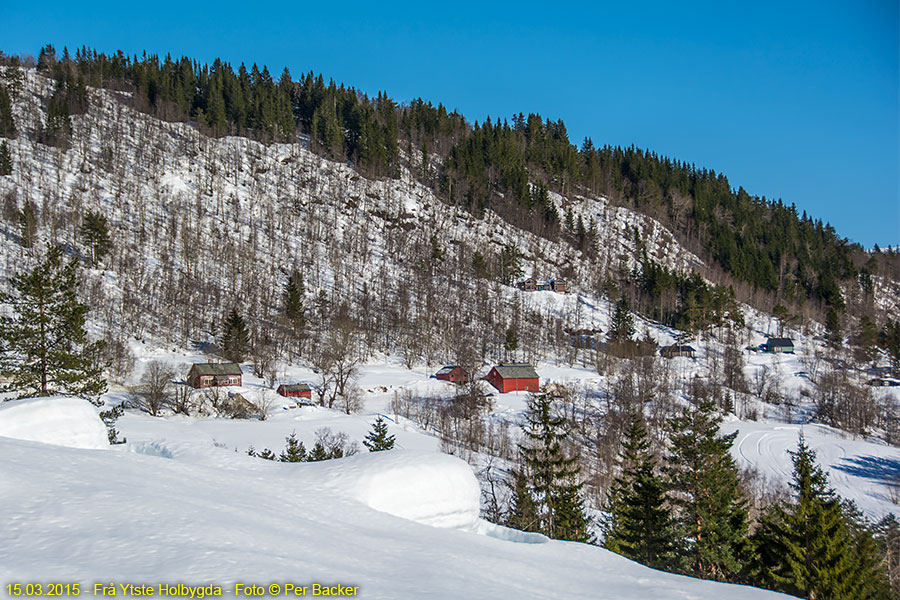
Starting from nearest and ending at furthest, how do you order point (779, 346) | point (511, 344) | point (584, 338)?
point (511, 344) < point (584, 338) < point (779, 346)

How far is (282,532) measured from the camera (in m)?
7.32

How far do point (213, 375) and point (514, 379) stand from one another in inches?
1388

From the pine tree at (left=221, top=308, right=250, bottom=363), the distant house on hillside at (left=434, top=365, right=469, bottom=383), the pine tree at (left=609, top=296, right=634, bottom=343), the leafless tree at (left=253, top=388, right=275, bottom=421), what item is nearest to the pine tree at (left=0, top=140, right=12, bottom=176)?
the pine tree at (left=221, top=308, right=250, bottom=363)

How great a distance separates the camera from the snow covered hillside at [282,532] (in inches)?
228

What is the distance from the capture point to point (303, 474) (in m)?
10.4

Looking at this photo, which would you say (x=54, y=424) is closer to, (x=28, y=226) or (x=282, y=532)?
(x=282, y=532)

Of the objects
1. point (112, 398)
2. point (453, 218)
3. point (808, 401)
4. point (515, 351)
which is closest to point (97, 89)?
point (453, 218)

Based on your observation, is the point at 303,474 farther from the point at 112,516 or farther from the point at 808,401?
the point at 808,401

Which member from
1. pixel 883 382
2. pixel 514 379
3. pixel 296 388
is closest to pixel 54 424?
pixel 296 388

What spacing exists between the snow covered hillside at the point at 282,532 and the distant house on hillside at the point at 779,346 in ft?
307

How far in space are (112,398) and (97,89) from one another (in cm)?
10519

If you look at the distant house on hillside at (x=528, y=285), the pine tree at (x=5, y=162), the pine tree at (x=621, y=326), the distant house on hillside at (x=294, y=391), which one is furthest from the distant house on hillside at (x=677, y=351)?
the pine tree at (x=5, y=162)

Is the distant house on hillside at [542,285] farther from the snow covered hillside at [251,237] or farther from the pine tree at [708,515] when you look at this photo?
the pine tree at [708,515]

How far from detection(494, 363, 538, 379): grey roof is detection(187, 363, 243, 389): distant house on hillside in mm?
31362
